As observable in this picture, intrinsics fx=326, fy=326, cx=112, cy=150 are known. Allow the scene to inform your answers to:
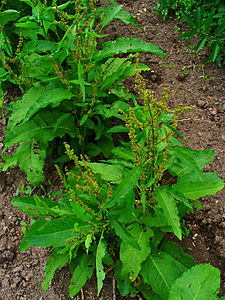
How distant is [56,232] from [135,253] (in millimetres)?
543

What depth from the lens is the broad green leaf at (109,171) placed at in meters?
2.20

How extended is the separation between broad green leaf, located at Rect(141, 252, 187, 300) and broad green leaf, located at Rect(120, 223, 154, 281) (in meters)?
0.10

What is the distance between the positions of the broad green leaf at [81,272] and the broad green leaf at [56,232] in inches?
14.5

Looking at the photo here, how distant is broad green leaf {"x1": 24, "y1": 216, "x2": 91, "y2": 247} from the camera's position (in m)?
1.92

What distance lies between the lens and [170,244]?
91.2 inches

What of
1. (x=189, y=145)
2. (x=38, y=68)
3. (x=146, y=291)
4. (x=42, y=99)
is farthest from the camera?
(x=189, y=145)

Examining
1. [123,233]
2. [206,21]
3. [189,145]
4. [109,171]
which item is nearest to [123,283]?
[123,233]

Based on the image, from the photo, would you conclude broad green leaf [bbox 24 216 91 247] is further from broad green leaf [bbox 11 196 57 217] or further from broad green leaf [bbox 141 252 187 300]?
broad green leaf [bbox 141 252 187 300]

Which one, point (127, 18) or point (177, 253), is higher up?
point (127, 18)

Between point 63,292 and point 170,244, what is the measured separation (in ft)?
2.80

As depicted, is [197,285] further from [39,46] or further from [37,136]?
[39,46]

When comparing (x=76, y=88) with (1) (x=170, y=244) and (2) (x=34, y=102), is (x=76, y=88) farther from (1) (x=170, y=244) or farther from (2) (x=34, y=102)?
(1) (x=170, y=244)

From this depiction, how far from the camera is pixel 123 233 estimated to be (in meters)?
1.95

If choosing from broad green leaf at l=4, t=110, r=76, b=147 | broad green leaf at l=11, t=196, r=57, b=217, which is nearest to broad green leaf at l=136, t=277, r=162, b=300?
broad green leaf at l=11, t=196, r=57, b=217
